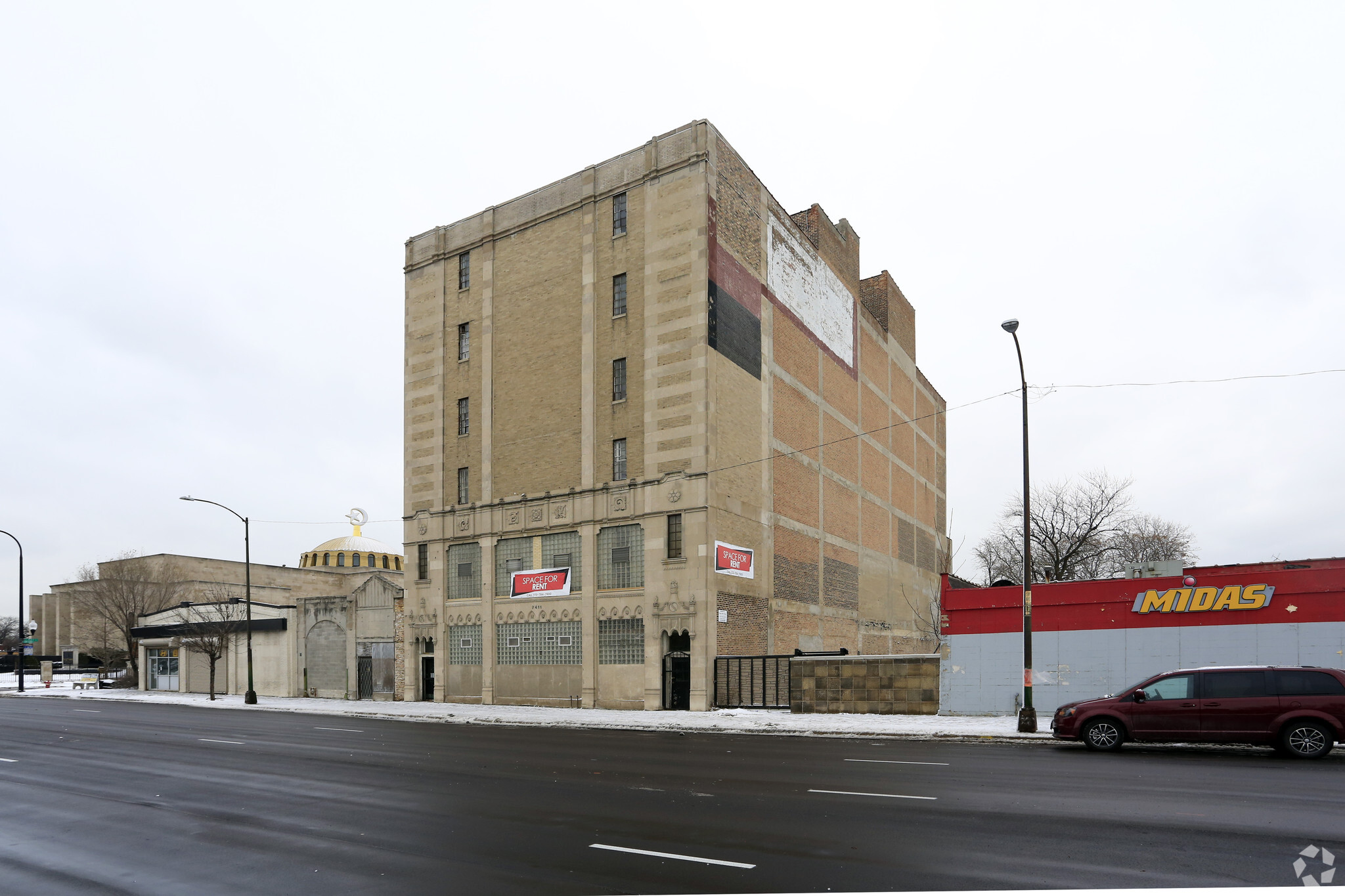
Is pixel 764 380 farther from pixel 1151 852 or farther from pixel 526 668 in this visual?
pixel 1151 852

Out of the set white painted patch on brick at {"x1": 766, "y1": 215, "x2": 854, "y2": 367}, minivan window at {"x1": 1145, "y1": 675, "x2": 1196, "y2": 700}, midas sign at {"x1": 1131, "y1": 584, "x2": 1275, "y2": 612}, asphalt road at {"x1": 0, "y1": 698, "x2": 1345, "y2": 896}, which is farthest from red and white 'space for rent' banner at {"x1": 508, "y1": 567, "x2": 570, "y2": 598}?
minivan window at {"x1": 1145, "y1": 675, "x2": 1196, "y2": 700}

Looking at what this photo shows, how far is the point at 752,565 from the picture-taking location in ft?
133

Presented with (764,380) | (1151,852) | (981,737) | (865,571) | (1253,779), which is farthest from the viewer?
(865,571)

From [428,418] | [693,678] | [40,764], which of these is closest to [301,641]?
[428,418]

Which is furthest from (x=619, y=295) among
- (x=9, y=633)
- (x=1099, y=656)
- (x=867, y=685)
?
(x=9, y=633)

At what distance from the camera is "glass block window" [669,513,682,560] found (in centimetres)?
3788

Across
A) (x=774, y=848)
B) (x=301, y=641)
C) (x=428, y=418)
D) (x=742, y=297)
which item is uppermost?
(x=742, y=297)

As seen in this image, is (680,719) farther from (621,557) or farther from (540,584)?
(540,584)

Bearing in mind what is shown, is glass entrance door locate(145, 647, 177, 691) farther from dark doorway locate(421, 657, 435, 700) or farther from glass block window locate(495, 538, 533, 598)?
glass block window locate(495, 538, 533, 598)

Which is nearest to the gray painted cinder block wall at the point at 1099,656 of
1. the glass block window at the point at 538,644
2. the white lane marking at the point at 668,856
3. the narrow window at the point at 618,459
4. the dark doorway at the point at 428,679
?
the narrow window at the point at 618,459

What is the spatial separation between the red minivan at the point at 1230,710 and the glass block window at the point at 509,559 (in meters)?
Answer: 27.1

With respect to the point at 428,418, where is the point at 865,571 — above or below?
below

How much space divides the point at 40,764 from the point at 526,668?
78.4ft

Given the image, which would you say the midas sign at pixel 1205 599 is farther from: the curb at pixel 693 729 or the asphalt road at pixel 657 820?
the asphalt road at pixel 657 820
